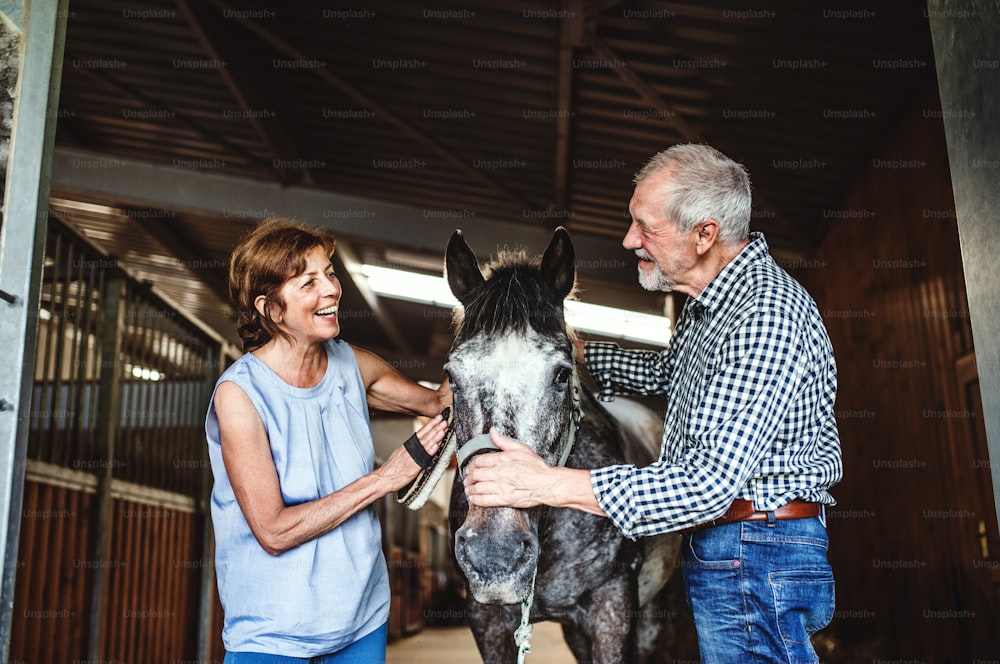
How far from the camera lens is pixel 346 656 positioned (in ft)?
6.52

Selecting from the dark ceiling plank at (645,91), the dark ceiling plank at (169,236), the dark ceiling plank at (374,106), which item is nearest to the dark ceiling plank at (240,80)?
the dark ceiling plank at (374,106)

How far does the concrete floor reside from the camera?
816 centimetres

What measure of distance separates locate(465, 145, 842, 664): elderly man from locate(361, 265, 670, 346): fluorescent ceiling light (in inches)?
261

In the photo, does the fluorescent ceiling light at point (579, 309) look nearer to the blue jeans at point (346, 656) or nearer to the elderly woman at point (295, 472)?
the elderly woman at point (295, 472)

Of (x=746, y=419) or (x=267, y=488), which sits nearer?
(x=746, y=419)

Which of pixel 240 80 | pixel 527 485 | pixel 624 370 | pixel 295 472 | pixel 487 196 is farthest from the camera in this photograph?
pixel 487 196

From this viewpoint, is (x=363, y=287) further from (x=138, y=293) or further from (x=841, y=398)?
(x=841, y=398)

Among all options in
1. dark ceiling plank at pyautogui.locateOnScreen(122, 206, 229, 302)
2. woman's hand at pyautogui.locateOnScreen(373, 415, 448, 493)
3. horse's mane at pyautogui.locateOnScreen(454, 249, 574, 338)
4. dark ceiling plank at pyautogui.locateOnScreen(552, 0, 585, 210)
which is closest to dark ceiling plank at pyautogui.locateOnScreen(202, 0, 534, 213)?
dark ceiling plank at pyautogui.locateOnScreen(552, 0, 585, 210)

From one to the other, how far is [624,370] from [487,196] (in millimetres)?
4336

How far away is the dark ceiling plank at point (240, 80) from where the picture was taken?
5125 millimetres

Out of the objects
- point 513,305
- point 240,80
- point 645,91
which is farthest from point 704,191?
point 240,80

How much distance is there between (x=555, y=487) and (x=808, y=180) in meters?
4.79

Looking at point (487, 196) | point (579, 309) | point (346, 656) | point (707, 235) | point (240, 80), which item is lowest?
point (346, 656)

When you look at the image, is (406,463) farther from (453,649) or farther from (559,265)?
(453,649)
